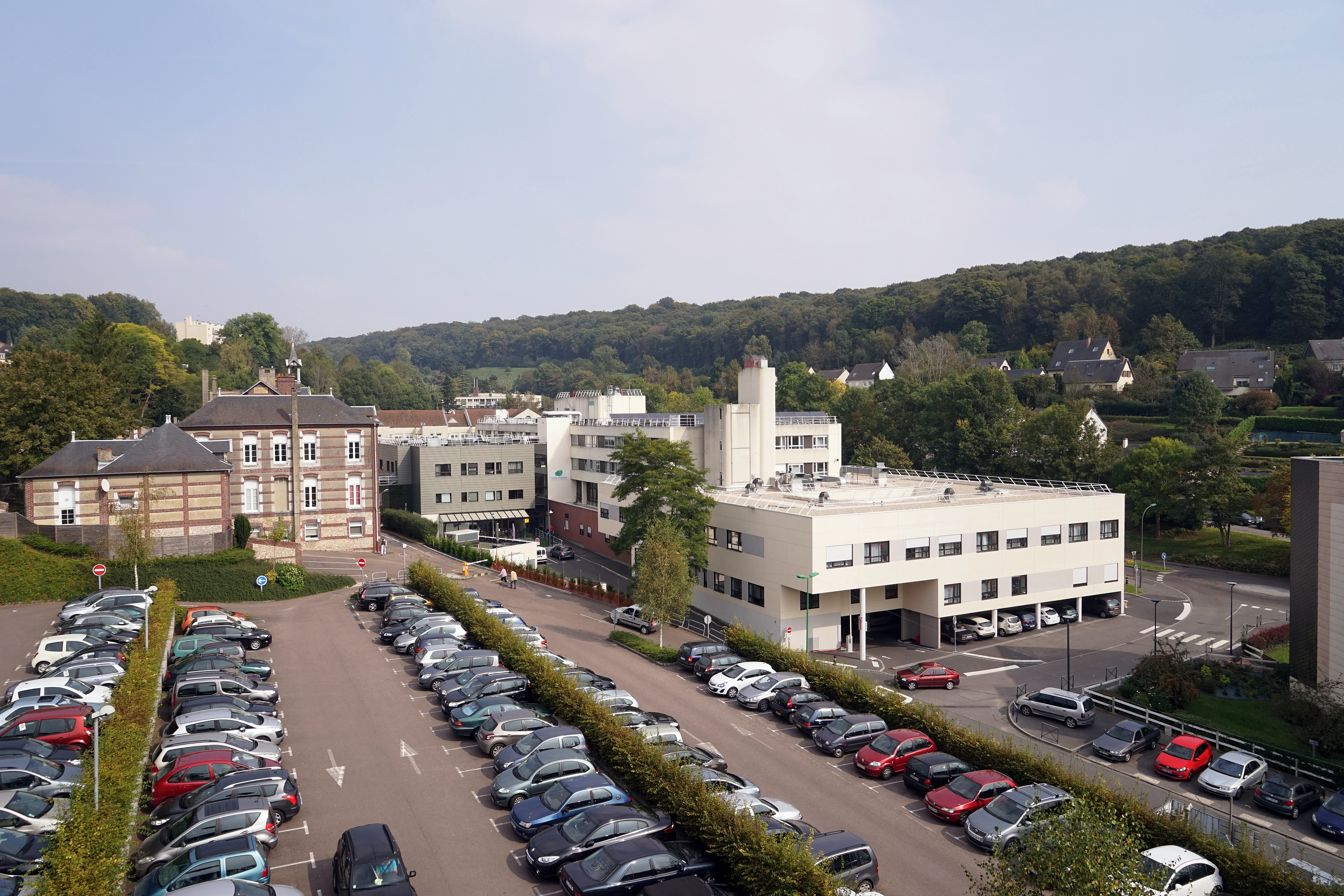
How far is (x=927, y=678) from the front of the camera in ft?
123

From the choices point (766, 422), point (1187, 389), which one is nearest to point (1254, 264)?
point (1187, 389)

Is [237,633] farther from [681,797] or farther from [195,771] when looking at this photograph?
[681,797]

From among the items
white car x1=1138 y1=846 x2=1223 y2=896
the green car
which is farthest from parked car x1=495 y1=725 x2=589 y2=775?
white car x1=1138 y1=846 x2=1223 y2=896

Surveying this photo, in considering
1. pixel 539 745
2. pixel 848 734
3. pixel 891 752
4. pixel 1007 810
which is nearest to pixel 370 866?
pixel 539 745

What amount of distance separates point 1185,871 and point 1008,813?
12.9 ft

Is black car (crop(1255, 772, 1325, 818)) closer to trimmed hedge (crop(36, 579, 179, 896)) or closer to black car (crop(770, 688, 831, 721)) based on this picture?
black car (crop(770, 688, 831, 721))

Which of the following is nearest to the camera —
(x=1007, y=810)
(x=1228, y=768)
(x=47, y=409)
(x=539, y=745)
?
(x=1007, y=810)

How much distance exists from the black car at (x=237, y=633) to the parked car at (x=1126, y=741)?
3311 cm

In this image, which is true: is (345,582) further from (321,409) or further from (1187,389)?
(1187,389)

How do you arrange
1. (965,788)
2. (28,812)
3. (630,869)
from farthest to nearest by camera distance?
(965,788), (28,812), (630,869)

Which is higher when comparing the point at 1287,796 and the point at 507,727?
the point at 507,727

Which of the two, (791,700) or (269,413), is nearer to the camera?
(791,700)

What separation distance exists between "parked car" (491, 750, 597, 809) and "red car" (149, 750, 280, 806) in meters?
5.72

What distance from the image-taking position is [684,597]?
41.1 m
